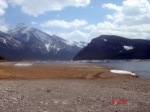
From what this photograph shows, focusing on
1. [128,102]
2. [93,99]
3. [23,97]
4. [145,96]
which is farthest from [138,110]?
[23,97]

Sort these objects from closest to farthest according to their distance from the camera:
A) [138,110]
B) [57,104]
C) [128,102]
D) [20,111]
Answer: [20,111] < [138,110] < [57,104] < [128,102]

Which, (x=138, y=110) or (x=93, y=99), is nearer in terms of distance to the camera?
(x=138, y=110)

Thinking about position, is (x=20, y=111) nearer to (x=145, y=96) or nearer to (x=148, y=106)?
(x=148, y=106)

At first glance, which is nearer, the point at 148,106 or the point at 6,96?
the point at 148,106

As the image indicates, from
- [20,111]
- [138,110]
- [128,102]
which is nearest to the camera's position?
[20,111]

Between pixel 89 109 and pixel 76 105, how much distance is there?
157 cm

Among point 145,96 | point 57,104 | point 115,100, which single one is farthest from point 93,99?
point 145,96

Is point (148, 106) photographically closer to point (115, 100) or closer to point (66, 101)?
point (115, 100)

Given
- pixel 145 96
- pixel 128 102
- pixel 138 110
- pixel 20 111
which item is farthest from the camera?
pixel 145 96

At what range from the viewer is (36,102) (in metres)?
20.9

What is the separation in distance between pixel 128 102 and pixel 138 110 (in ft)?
9.39

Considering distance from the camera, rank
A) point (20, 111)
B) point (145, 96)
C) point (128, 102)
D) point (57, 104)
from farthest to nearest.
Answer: point (145, 96)
point (128, 102)
point (57, 104)
point (20, 111)

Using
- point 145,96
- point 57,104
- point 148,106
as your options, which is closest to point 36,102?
point 57,104

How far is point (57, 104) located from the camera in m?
20.5
